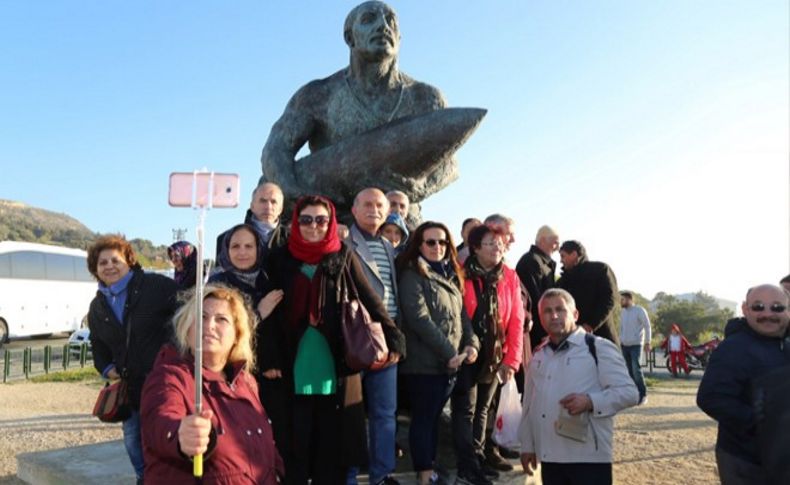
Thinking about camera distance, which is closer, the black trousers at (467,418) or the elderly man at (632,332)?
the black trousers at (467,418)

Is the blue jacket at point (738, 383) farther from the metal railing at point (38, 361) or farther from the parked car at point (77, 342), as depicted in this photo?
the parked car at point (77, 342)

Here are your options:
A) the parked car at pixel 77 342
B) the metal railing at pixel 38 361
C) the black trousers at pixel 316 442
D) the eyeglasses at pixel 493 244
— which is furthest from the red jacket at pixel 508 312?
the parked car at pixel 77 342

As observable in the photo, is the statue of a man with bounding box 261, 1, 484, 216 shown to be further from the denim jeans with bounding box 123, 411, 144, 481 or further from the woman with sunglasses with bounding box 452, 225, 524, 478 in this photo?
the denim jeans with bounding box 123, 411, 144, 481

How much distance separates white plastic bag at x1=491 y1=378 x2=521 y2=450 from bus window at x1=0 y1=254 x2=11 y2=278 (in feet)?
61.6

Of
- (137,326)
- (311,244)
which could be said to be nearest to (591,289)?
(311,244)

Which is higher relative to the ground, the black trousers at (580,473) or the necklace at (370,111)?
the necklace at (370,111)

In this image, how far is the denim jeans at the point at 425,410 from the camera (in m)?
3.39

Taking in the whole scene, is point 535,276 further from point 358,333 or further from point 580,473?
point 358,333

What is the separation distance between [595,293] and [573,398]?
7.79ft

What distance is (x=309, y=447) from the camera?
3.05 metres

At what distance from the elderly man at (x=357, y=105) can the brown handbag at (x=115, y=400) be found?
155 centimetres

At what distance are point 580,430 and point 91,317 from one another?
2.50m

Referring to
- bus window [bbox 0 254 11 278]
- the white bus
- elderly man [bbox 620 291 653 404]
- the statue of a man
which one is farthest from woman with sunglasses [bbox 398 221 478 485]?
bus window [bbox 0 254 11 278]

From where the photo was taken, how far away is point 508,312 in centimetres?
382
